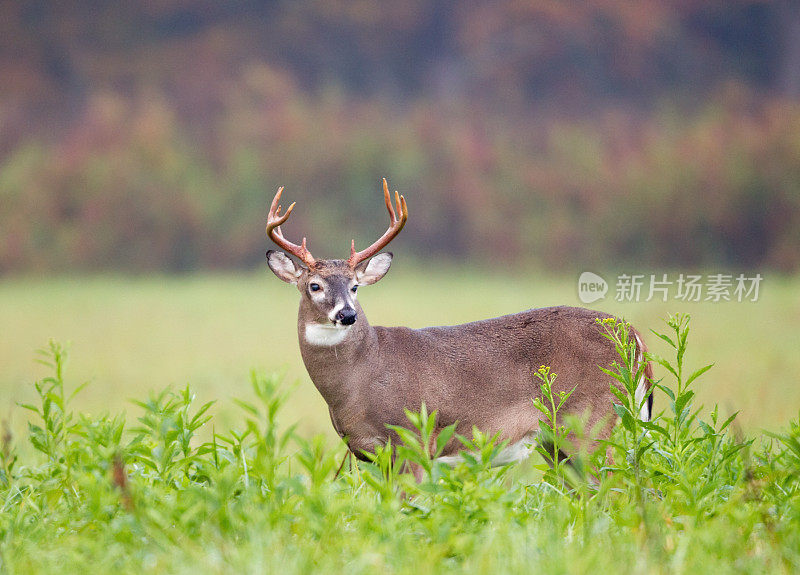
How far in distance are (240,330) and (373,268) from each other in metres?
4.92

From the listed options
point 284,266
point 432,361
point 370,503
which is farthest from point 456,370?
point 370,503

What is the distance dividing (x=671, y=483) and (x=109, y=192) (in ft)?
34.2

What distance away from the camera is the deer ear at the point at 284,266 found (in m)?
3.36

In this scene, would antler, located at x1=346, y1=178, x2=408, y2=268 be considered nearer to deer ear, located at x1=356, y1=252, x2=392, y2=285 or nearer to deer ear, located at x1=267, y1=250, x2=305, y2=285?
deer ear, located at x1=356, y1=252, x2=392, y2=285

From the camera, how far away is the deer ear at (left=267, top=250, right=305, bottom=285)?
11.0ft

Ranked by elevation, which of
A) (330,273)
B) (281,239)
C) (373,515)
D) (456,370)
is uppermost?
(281,239)

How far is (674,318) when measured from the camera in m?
2.42

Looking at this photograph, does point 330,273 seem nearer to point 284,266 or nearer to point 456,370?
point 284,266

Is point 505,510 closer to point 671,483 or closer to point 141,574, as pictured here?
point 671,483

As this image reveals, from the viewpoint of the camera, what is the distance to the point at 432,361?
3379 mm

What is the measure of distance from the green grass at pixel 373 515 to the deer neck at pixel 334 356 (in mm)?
846

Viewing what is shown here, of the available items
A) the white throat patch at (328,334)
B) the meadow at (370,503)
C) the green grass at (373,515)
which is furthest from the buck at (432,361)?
the green grass at (373,515)

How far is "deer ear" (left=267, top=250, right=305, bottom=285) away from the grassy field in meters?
1.34

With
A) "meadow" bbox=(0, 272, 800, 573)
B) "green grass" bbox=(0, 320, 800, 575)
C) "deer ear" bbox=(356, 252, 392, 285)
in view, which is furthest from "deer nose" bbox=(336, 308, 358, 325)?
"green grass" bbox=(0, 320, 800, 575)
